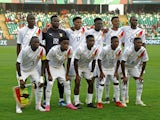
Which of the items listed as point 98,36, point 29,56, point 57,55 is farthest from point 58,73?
point 98,36

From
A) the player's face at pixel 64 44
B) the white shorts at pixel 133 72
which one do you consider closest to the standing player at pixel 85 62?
the player's face at pixel 64 44

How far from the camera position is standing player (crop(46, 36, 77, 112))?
1184cm

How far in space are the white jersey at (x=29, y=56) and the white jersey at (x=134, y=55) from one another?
2385 millimetres

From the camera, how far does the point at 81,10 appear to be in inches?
2434

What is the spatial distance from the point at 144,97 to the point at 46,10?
47422 millimetres

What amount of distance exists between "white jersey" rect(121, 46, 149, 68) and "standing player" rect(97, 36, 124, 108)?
228mm

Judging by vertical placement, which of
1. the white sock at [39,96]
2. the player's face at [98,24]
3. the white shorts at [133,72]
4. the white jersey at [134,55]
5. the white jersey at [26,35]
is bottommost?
the white sock at [39,96]

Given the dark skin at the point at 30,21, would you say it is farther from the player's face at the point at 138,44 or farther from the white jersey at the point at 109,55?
the player's face at the point at 138,44

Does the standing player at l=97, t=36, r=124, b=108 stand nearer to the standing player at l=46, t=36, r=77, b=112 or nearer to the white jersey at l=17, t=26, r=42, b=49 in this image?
the standing player at l=46, t=36, r=77, b=112

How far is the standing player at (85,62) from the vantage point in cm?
1219

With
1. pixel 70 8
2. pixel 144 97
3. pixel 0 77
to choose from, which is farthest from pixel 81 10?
pixel 144 97

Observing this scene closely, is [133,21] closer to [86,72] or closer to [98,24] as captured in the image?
[98,24]

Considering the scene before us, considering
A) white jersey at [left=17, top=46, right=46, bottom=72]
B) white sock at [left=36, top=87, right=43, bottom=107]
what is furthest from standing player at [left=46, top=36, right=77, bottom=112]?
white jersey at [left=17, top=46, right=46, bottom=72]

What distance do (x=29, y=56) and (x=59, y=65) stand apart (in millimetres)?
975
